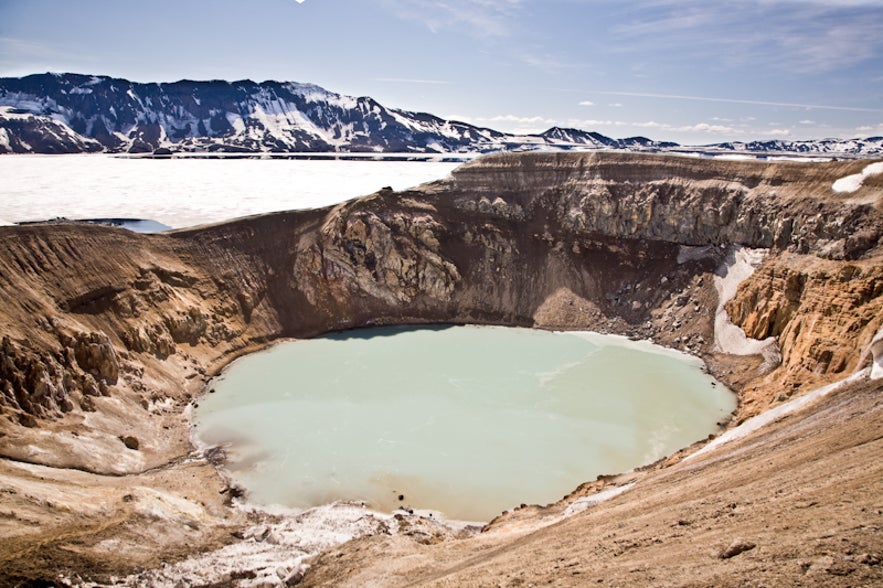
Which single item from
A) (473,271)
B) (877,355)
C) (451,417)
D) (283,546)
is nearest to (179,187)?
(473,271)

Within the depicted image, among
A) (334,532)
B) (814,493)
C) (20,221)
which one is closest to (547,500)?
(334,532)

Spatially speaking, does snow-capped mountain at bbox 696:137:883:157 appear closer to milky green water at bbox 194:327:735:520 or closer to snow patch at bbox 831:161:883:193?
snow patch at bbox 831:161:883:193

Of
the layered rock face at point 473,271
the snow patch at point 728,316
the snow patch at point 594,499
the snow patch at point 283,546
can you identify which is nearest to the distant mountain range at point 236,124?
the layered rock face at point 473,271

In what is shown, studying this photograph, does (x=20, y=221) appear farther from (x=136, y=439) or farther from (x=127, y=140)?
(x=127, y=140)

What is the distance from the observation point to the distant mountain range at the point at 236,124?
4272 inches

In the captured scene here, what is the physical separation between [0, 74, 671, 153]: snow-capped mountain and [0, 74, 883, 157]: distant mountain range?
8.7 inches

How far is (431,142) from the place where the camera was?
445 ft

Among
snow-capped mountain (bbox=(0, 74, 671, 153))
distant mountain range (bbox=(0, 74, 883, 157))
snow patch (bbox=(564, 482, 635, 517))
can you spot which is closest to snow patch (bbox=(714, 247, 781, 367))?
snow patch (bbox=(564, 482, 635, 517))

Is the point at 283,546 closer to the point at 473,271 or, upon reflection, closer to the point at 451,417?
the point at 451,417

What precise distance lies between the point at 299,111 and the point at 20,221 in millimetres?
106212

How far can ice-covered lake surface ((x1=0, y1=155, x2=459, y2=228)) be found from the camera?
43406 mm

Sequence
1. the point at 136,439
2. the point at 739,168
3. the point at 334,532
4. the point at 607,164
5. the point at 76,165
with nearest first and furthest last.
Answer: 1. the point at 334,532
2. the point at 136,439
3. the point at 739,168
4. the point at 607,164
5. the point at 76,165

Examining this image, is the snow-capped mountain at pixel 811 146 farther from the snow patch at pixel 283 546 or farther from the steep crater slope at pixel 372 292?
the snow patch at pixel 283 546

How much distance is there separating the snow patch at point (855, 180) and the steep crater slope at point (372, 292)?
0.45 metres
